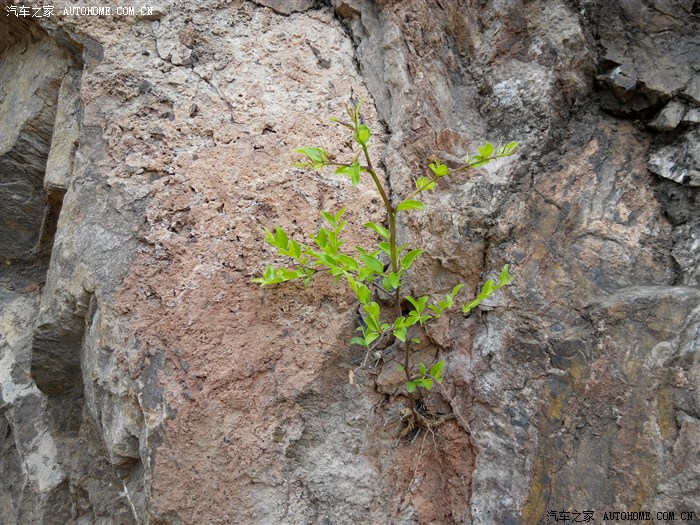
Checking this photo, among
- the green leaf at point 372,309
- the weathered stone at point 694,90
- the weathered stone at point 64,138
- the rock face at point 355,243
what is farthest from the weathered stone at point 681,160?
the weathered stone at point 64,138

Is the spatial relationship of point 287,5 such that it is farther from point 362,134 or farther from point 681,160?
point 681,160

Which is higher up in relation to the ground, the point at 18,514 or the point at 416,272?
the point at 416,272

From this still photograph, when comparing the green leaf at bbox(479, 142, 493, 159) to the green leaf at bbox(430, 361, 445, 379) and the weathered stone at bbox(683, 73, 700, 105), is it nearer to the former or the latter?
the green leaf at bbox(430, 361, 445, 379)

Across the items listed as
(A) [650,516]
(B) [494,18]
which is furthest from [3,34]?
(A) [650,516]

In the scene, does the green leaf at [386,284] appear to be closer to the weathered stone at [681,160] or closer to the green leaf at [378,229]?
the green leaf at [378,229]

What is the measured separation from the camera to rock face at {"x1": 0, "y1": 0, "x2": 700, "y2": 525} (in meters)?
1.63

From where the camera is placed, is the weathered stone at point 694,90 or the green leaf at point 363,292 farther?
the weathered stone at point 694,90

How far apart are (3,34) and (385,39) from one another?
6.58ft

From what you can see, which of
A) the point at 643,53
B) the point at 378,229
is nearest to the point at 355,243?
the point at 378,229

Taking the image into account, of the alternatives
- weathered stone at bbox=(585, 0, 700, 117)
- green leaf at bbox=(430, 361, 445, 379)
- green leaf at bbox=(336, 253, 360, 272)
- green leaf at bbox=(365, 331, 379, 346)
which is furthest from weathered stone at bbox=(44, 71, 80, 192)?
weathered stone at bbox=(585, 0, 700, 117)

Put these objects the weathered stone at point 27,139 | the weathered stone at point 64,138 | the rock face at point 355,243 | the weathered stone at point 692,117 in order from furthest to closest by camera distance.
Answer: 1. the weathered stone at point 27,139
2. the weathered stone at point 64,138
3. the weathered stone at point 692,117
4. the rock face at point 355,243

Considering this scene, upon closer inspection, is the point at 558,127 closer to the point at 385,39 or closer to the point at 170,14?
the point at 385,39

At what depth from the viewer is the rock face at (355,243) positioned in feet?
5.34

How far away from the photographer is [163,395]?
168cm
